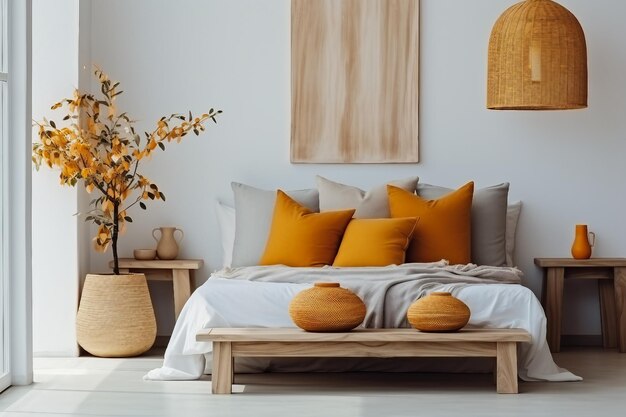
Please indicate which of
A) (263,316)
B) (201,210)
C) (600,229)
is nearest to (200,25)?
(201,210)

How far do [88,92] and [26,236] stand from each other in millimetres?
1843

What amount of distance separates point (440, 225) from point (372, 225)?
428mm

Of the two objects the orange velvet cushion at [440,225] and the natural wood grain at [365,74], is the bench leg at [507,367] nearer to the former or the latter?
the orange velvet cushion at [440,225]

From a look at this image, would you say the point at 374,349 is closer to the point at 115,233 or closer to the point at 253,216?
the point at 253,216

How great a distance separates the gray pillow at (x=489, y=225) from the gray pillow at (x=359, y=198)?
44 centimetres

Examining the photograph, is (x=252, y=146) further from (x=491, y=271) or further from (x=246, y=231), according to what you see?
(x=491, y=271)

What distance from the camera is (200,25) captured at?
704 centimetres

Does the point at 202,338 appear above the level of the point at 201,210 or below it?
below

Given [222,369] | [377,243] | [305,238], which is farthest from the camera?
[305,238]

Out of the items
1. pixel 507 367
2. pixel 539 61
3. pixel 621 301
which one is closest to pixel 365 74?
pixel 539 61

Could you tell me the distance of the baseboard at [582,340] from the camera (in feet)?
22.8

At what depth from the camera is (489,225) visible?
6.55 meters

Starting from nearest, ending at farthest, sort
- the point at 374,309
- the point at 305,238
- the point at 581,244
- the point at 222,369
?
the point at 222,369 → the point at 374,309 → the point at 305,238 → the point at 581,244

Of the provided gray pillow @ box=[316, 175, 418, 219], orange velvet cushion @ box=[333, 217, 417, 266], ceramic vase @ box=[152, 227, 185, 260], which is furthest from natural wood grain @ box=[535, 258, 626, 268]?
ceramic vase @ box=[152, 227, 185, 260]
